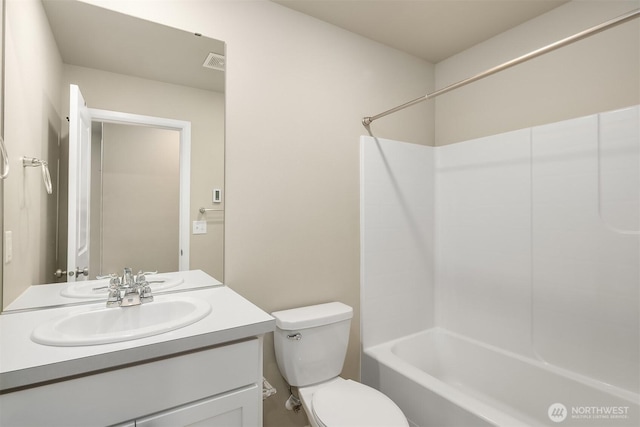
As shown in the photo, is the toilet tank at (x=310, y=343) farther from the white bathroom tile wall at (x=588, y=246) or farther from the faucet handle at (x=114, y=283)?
the white bathroom tile wall at (x=588, y=246)

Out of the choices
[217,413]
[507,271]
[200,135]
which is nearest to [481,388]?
[507,271]

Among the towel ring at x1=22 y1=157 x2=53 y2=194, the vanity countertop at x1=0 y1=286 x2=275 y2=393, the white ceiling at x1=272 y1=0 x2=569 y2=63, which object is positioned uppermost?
the white ceiling at x1=272 y1=0 x2=569 y2=63

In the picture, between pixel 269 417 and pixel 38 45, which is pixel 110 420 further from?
pixel 38 45

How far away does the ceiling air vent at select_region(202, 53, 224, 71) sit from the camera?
157 centimetres

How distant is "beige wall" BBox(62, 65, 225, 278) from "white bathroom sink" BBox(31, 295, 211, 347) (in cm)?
27

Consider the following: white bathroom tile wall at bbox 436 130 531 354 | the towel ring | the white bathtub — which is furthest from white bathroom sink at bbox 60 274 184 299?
white bathroom tile wall at bbox 436 130 531 354

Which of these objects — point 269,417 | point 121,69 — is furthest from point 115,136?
point 269,417

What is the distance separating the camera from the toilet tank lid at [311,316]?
1603 mm

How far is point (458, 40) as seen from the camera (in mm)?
2186

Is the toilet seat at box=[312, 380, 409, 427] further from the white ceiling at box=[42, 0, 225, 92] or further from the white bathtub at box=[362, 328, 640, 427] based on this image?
the white ceiling at box=[42, 0, 225, 92]

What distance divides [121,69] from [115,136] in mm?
295

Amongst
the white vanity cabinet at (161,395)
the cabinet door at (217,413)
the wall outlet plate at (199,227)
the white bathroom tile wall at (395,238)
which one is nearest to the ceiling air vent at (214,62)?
the wall outlet plate at (199,227)

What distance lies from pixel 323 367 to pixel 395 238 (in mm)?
957

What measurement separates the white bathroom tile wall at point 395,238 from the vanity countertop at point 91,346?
106 centimetres
